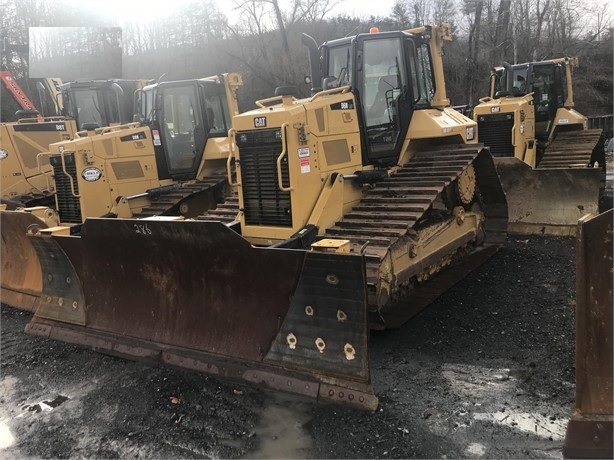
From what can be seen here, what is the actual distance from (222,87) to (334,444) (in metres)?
7.12

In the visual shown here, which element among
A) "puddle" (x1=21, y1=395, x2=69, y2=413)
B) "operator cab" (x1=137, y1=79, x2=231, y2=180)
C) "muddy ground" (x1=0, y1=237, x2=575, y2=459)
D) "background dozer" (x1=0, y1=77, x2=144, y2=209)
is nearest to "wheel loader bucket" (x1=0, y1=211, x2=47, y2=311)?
"muddy ground" (x1=0, y1=237, x2=575, y2=459)

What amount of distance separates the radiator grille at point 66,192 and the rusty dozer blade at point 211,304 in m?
3.39

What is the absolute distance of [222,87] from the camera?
9055 millimetres

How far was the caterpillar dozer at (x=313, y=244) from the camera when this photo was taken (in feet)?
12.1

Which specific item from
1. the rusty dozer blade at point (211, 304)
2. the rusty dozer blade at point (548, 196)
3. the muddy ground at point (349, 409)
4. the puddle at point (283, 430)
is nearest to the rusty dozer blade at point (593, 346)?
the muddy ground at point (349, 409)

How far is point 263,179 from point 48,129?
8230 mm

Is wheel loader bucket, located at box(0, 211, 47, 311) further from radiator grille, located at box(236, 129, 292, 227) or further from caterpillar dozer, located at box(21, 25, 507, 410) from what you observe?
radiator grille, located at box(236, 129, 292, 227)

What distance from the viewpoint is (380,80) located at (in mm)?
5824

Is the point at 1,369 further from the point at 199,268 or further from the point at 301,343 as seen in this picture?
Result: the point at 301,343

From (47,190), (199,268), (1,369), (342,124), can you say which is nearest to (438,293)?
(342,124)

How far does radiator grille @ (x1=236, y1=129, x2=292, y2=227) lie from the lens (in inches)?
205

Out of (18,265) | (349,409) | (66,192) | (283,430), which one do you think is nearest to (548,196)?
(349,409)

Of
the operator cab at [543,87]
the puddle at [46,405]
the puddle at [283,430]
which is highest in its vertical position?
the operator cab at [543,87]

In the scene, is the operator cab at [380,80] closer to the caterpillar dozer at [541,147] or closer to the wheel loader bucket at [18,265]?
the caterpillar dozer at [541,147]
